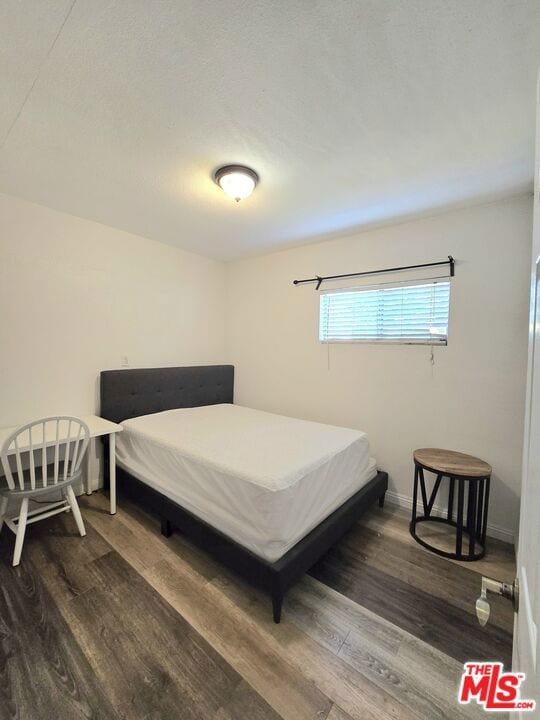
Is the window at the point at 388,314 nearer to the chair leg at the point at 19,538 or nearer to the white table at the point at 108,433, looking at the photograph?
the white table at the point at 108,433

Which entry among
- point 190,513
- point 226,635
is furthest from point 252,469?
point 226,635

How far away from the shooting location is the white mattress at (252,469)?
1608 millimetres

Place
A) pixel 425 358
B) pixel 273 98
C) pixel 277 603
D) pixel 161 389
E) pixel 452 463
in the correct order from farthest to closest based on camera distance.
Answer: pixel 161 389 < pixel 425 358 < pixel 452 463 < pixel 277 603 < pixel 273 98

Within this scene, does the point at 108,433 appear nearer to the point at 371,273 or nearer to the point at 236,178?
the point at 236,178

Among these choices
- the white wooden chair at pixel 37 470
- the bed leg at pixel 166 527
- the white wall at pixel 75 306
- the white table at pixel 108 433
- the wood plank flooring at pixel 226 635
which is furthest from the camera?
the white wall at pixel 75 306

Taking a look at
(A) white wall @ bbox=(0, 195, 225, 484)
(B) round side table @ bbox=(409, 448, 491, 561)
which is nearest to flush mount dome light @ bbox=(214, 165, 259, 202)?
(A) white wall @ bbox=(0, 195, 225, 484)

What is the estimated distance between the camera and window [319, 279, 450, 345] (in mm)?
2512

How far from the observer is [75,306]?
2.70 metres

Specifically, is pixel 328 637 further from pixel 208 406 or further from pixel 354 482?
pixel 208 406

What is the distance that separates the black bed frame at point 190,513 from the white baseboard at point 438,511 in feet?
0.49

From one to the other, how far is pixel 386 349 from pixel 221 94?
223cm

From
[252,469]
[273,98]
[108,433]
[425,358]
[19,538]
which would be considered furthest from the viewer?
[425,358]

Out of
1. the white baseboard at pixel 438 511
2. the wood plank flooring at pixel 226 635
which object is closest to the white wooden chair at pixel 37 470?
the wood plank flooring at pixel 226 635

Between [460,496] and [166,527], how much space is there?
2052mm
